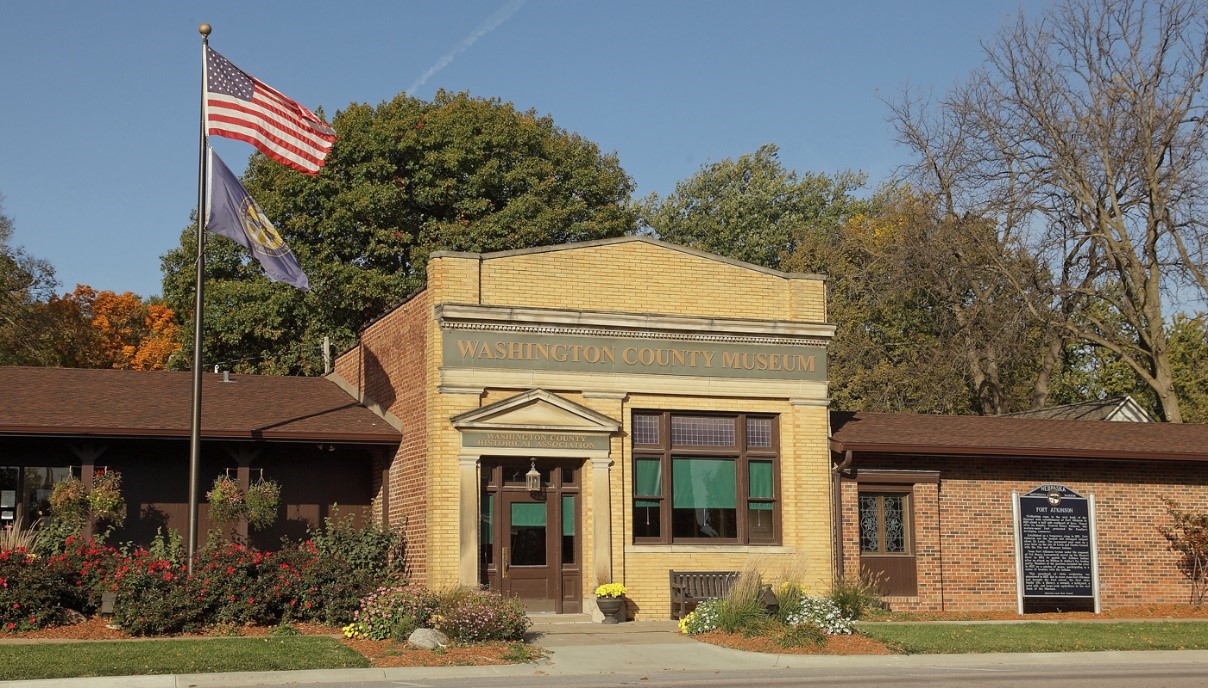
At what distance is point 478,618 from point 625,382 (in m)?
6.37

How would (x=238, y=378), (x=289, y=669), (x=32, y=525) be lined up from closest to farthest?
(x=289, y=669)
(x=32, y=525)
(x=238, y=378)

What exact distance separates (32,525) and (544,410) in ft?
28.8

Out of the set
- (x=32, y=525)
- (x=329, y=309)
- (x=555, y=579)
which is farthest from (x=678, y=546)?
(x=329, y=309)

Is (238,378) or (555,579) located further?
(238,378)

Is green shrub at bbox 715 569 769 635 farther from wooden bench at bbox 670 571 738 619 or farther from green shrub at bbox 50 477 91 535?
green shrub at bbox 50 477 91 535

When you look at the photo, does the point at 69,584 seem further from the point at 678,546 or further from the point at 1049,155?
the point at 1049,155

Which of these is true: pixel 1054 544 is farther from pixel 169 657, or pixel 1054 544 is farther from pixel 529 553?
pixel 169 657

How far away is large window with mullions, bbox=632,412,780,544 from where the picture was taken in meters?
23.9

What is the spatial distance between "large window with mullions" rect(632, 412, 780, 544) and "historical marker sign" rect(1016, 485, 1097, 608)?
16.8 feet

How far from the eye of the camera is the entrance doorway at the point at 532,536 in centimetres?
2281

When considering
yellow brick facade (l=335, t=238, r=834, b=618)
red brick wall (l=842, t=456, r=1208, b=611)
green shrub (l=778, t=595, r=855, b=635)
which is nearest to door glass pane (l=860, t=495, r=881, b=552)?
red brick wall (l=842, t=456, r=1208, b=611)

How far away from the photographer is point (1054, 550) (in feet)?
85.5

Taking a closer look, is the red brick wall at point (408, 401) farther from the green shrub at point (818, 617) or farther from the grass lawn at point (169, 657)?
the green shrub at point (818, 617)

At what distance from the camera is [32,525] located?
73.8 feet
